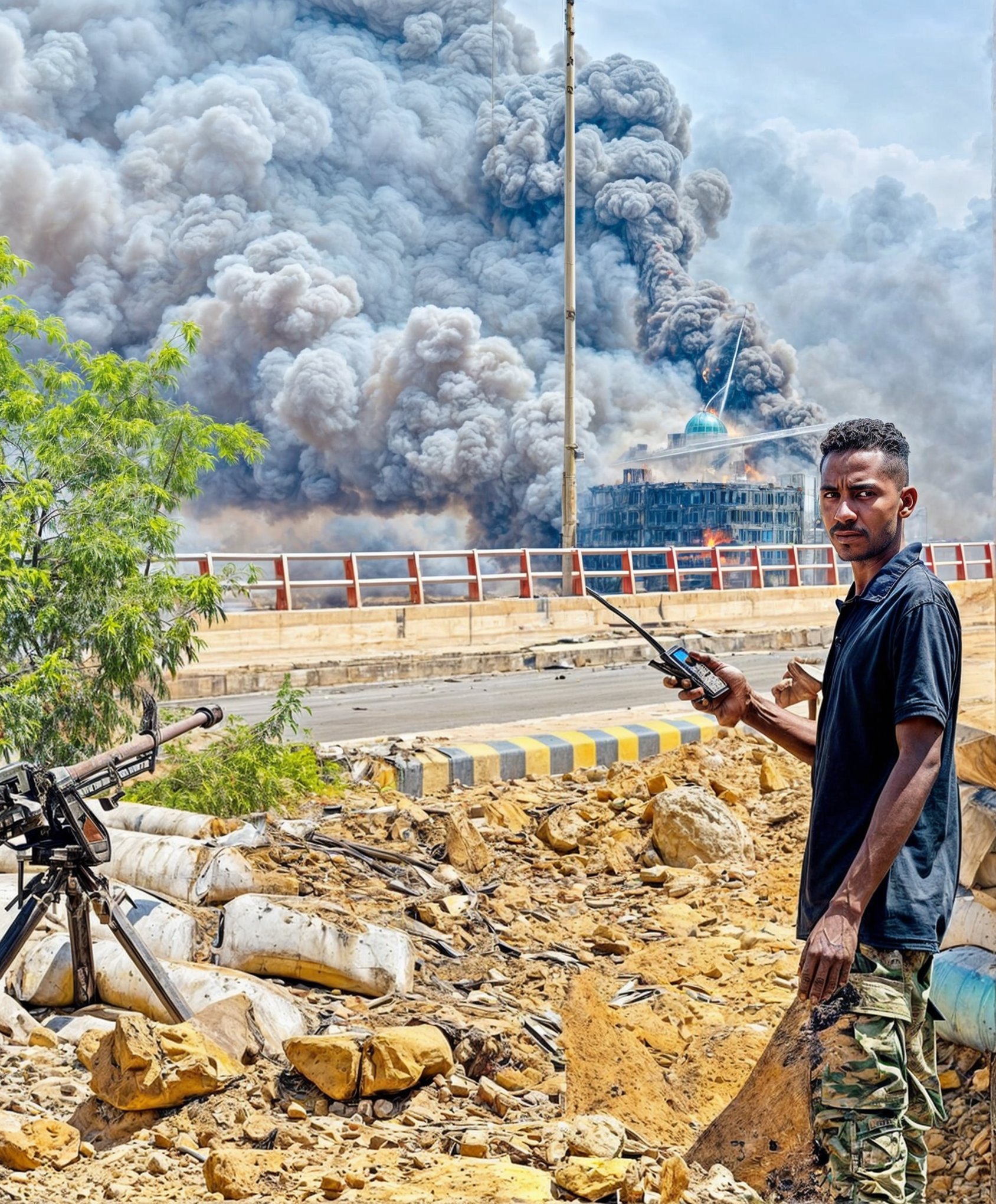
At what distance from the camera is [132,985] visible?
410 centimetres

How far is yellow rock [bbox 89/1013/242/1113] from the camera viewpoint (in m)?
3.21

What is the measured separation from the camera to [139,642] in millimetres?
6660

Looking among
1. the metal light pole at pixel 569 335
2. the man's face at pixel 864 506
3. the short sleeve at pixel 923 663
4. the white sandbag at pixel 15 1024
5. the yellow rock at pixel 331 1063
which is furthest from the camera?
the metal light pole at pixel 569 335

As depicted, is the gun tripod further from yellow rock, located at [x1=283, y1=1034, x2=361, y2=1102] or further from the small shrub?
the small shrub

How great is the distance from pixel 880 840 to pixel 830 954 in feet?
0.72

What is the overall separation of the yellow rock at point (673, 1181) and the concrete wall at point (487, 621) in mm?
10170

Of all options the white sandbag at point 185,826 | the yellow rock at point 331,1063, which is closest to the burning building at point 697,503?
the white sandbag at point 185,826

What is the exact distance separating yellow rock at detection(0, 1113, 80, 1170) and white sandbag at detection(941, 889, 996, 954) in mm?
2441

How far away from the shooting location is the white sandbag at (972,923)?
11.5 feet

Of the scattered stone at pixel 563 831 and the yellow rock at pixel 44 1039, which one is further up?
the yellow rock at pixel 44 1039

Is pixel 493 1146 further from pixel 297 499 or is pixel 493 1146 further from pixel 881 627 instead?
pixel 297 499

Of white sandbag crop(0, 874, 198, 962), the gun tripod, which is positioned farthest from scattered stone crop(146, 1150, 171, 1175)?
white sandbag crop(0, 874, 198, 962)

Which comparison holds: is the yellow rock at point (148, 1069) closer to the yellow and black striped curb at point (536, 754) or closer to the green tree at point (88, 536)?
the green tree at point (88, 536)

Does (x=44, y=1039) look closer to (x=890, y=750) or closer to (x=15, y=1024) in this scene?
(x=15, y=1024)
